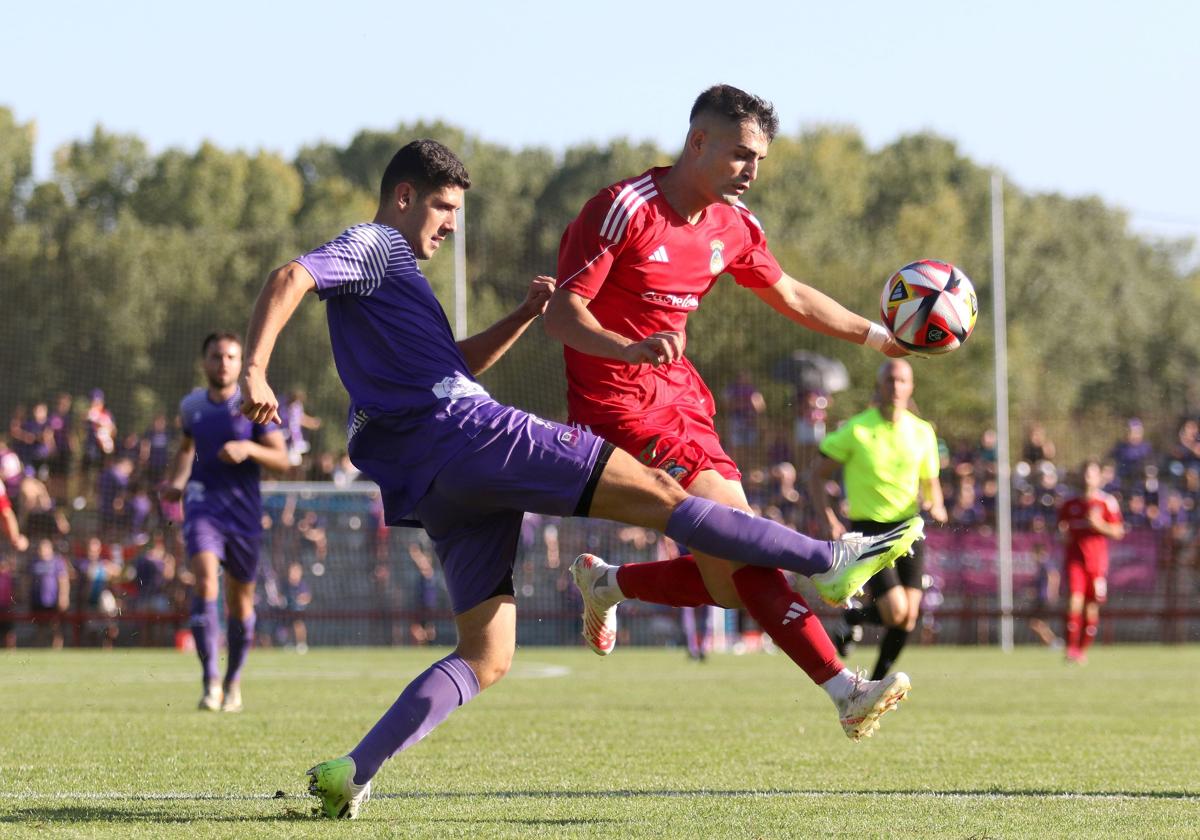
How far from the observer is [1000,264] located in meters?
25.9

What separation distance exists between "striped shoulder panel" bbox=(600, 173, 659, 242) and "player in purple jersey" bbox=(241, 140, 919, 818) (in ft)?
1.99

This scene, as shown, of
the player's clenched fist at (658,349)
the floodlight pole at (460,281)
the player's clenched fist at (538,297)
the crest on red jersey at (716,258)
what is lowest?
the player's clenched fist at (658,349)

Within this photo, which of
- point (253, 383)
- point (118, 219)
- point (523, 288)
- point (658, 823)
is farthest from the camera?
point (118, 219)

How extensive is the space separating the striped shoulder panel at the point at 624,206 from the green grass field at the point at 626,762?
195 centimetres

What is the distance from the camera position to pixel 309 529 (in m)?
23.5

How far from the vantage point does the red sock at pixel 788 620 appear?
217 inches

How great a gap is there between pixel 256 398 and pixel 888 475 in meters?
7.83

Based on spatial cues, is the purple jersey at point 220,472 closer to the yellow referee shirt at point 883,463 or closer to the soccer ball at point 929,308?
the yellow referee shirt at point 883,463

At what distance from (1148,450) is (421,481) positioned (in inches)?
879

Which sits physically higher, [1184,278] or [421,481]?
[1184,278]

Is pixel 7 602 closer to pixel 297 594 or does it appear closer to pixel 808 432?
pixel 297 594

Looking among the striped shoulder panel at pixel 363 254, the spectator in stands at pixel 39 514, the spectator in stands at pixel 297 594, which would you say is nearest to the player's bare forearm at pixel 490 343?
the striped shoulder panel at pixel 363 254

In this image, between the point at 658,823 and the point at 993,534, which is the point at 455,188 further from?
the point at 993,534

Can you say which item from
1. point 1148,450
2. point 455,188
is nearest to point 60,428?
point 1148,450
